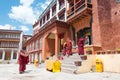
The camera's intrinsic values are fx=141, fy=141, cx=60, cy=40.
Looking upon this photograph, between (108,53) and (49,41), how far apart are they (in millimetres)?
11147

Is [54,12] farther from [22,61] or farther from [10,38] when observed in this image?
[10,38]

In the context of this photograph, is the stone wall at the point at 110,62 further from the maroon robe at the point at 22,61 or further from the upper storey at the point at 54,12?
the upper storey at the point at 54,12

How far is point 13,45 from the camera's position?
45.1m

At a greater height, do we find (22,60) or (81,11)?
(81,11)

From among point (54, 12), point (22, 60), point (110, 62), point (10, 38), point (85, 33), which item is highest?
point (54, 12)

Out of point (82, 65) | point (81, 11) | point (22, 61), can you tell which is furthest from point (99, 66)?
point (81, 11)

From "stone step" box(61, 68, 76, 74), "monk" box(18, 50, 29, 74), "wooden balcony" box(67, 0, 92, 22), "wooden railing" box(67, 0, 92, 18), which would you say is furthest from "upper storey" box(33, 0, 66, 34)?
"stone step" box(61, 68, 76, 74)

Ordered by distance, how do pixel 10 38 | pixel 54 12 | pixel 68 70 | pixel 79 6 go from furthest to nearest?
pixel 10 38
pixel 54 12
pixel 79 6
pixel 68 70

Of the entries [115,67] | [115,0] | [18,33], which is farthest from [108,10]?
[18,33]

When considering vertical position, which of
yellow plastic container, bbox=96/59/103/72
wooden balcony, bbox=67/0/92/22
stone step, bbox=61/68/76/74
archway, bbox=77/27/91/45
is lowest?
stone step, bbox=61/68/76/74

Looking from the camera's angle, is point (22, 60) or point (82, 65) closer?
point (82, 65)

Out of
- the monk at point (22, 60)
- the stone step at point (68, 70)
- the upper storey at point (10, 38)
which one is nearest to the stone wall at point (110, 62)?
the stone step at point (68, 70)

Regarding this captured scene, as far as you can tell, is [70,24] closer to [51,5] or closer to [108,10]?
[108,10]

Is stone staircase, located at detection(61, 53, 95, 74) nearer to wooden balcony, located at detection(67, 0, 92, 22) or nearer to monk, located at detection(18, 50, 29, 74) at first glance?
monk, located at detection(18, 50, 29, 74)
